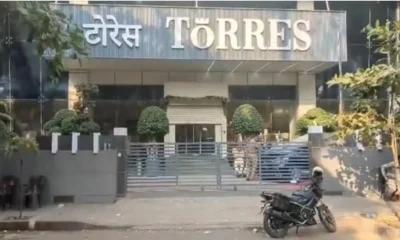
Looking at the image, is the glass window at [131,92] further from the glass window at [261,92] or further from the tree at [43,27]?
the tree at [43,27]

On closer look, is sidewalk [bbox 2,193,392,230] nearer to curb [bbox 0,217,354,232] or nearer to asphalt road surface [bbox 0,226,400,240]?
curb [bbox 0,217,354,232]

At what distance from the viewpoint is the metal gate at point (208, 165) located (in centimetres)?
1427

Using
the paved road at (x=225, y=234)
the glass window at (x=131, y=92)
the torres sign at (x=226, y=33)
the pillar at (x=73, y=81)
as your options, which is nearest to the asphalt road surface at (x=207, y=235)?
the paved road at (x=225, y=234)

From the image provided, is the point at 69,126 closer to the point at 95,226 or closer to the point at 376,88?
the point at 95,226

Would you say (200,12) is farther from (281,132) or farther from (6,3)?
(6,3)

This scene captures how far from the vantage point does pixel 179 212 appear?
1138cm

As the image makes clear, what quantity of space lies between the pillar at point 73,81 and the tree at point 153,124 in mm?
4550

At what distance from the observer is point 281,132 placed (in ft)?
80.1

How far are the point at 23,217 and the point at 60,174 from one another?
2122 mm

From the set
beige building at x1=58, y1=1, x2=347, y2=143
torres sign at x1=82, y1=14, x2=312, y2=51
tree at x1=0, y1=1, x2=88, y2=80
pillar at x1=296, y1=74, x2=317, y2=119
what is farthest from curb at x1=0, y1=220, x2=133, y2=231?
pillar at x1=296, y1=74, x2=317, y2=119

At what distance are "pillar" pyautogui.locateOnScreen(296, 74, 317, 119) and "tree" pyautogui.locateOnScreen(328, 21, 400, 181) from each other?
41.6ft

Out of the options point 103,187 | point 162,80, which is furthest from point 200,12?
point 103,187

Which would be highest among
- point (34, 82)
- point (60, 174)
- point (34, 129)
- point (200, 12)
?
point (200, 12)

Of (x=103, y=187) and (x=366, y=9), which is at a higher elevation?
(x=366, y=9)
